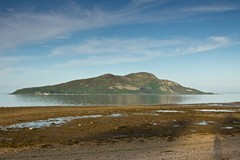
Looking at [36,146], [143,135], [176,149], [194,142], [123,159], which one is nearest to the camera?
[123,159]

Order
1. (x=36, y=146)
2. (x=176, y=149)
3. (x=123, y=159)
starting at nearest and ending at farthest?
(x=123, y=159) → (x=176, y=149) → (x=36, y=146)

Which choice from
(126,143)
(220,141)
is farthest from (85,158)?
(220,141)

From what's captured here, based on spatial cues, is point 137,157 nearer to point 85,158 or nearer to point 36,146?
Answer: point 85,158

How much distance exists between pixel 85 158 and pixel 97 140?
6.44m

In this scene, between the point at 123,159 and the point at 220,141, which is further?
the point at 220,141

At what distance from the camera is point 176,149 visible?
1827 cm

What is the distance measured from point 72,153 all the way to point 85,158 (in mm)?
1599

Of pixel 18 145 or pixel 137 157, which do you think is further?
pixel 18 145

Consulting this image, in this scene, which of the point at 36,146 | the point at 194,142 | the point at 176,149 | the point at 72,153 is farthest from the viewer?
the point at 194,142

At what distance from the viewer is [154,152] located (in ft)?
56.7

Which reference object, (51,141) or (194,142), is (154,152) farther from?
(51,141)

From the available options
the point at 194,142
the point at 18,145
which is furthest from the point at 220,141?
the point at 18,145

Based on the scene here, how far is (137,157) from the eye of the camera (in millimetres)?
15875

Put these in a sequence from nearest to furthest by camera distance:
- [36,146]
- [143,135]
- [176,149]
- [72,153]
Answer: [72,153] < [176,149] < [36,146] < [143,135]
